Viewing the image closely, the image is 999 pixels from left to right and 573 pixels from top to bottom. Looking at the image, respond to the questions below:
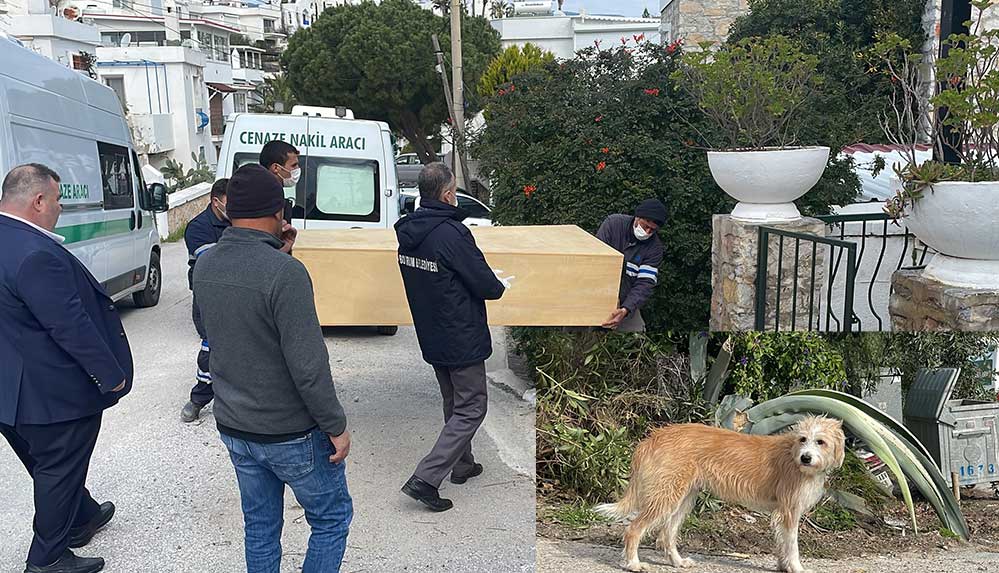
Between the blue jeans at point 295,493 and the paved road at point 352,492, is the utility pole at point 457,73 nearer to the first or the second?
the paved road at point 352,492

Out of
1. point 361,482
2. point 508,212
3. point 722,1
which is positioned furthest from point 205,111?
point 361,482

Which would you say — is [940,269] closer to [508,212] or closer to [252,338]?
[252,338]

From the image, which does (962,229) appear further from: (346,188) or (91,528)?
(346,188)

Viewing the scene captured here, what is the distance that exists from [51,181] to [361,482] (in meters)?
2.31

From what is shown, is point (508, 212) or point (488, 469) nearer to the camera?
point (488, 469)

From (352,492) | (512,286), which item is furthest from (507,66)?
(352,492)

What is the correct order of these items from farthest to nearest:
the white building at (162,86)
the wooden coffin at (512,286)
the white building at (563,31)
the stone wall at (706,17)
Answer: the white building at (563,31) < the white building at (162,86) < the stone wall at (706,17) < the wooden coffin at (512,286)

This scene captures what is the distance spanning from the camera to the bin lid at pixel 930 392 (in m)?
4.50

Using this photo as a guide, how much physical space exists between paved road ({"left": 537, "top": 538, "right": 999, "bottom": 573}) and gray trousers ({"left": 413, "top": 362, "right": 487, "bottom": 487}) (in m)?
1.14

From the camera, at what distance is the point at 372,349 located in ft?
27.8

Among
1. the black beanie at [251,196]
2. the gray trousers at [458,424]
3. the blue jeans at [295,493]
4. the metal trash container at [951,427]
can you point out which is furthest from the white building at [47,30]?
the metal trash container at [951,427]

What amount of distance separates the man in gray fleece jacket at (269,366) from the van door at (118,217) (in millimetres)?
6673

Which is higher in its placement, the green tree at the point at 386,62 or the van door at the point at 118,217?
the green tree at the point at 386,62

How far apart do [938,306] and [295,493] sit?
337cm
